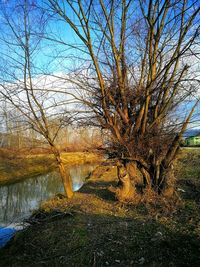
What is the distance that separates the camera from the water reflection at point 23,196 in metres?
10.3

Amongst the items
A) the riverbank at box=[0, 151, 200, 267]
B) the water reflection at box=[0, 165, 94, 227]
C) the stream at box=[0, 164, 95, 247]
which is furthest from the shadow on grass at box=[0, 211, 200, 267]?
the water reflection at box=[0, 165, 94, 227]

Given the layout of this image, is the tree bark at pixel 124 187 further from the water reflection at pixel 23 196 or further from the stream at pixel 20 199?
the water reflection at pixel 23 196

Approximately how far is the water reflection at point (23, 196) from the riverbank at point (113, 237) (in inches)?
153

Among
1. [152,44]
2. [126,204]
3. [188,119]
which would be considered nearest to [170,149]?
[188,119]

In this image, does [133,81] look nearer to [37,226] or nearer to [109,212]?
[109,212]

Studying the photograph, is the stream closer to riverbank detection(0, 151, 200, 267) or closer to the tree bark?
riverbank detection(0, 151, 200, 267)

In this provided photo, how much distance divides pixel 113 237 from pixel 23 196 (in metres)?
10.8

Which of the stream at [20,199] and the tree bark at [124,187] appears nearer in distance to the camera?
the tree bark at [124,187]

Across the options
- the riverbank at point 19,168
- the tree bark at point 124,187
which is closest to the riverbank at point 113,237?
the tree bark at point 124,187

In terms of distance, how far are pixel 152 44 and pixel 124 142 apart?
2793 millimetres

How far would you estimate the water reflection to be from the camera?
10305 mm

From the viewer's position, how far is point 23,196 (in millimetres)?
14000

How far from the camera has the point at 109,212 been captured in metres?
5.99

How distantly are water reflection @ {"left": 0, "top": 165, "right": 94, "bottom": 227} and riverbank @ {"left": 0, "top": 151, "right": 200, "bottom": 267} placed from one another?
3.88m
